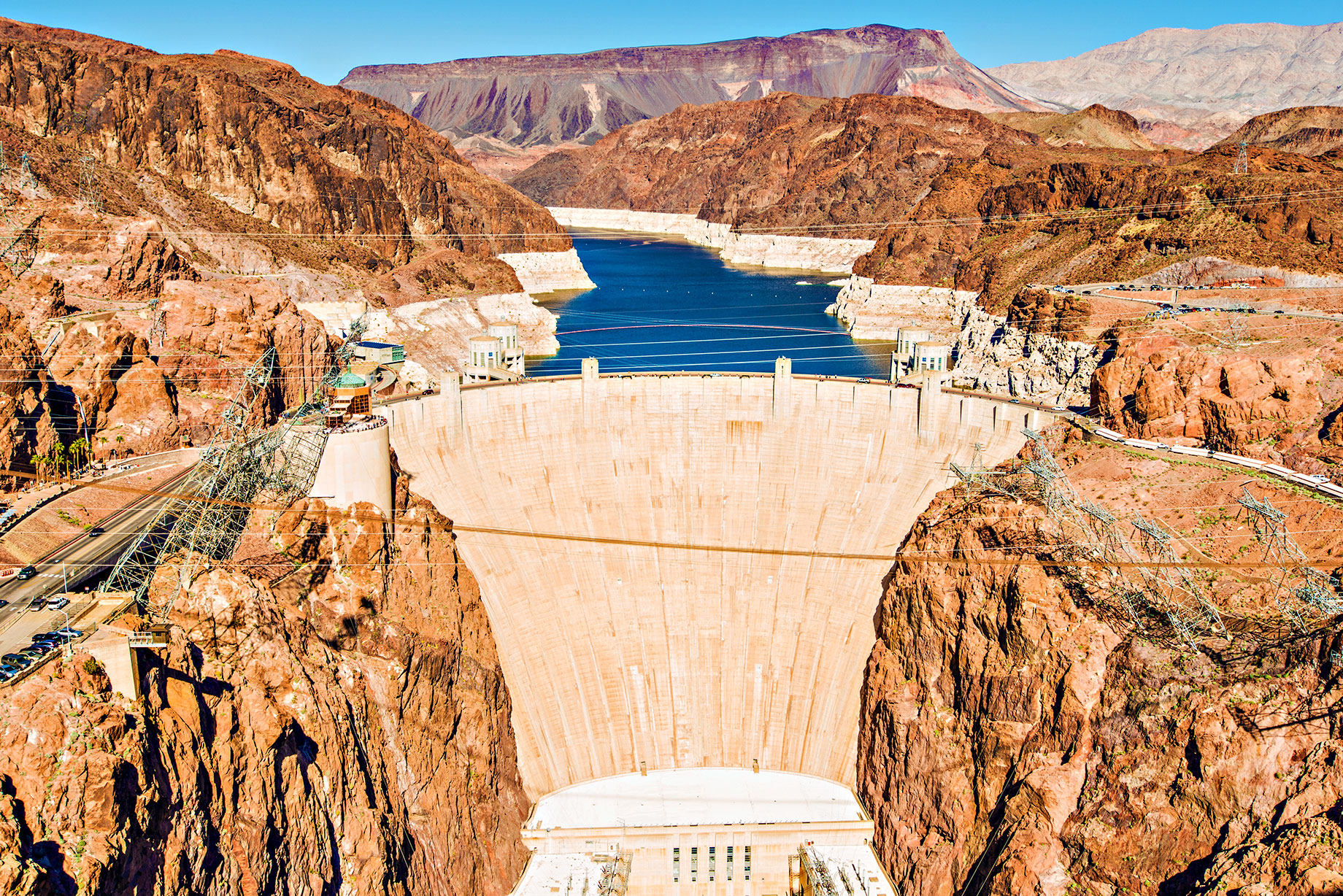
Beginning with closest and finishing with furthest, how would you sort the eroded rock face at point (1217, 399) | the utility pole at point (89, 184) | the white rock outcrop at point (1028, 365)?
the eroded rock face at point (1217, 399), the white rock outcrop at point (1028, 365), the utility pole at point (89, 184)

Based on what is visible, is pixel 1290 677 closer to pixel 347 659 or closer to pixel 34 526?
pixel 347 659

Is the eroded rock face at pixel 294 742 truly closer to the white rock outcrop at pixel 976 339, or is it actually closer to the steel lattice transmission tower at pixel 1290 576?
the white rock outcrop at pixel 976 339

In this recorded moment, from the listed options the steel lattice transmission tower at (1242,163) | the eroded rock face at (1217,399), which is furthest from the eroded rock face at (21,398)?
the steel lattice transmission tower at (1242,163)

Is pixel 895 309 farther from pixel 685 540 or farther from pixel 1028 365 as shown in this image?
pixel 685 540

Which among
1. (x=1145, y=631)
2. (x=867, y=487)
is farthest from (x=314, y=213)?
(x=1145, y=631)

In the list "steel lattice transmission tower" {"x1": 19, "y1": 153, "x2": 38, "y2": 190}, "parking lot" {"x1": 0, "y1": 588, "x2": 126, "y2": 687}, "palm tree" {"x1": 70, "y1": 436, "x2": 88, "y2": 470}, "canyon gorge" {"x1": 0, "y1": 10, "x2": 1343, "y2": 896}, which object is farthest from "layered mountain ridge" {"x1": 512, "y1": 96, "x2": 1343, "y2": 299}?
"steel lattice transmission tower" {"x1": 19, "y1": 153, "x2": 38, "y2": 190}
